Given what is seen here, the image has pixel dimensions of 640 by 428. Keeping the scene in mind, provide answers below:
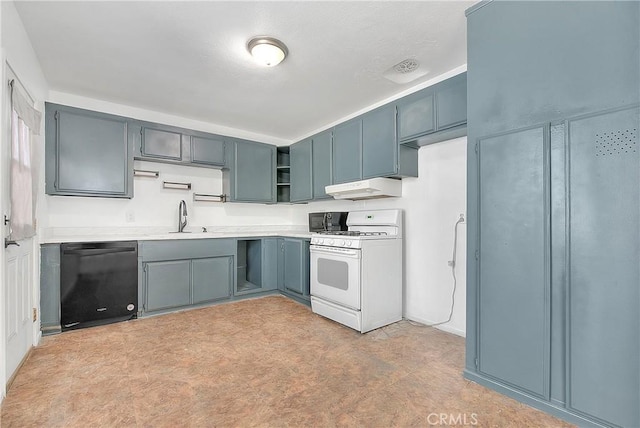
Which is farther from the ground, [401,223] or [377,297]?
[401,223]

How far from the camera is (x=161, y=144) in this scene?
3746 millimetres

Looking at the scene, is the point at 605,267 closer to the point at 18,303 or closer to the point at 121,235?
the point at 18,303

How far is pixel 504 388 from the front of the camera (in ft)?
5.99

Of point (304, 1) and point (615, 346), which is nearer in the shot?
point (615, 346)

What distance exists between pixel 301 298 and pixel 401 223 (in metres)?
1.66

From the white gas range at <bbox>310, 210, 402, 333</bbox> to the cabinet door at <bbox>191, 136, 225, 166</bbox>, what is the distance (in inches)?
73.8

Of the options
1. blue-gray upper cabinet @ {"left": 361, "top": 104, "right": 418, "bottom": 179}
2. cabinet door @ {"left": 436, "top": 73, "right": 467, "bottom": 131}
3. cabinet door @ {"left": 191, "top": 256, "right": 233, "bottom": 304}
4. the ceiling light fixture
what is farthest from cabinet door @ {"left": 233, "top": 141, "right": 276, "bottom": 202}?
cabinet door @ {"left": 436, "top": 73, "right": 467, "bottom": 131}

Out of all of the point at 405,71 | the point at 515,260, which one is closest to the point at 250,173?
the point at 405,71

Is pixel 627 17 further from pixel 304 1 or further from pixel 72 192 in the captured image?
pixel 72 192

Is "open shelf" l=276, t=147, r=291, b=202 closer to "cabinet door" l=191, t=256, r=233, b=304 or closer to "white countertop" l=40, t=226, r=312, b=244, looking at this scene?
"white countertop" l=40, t=226, r=312, b=244

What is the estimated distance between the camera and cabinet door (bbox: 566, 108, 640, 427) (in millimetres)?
1401

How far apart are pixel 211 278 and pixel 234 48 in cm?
265

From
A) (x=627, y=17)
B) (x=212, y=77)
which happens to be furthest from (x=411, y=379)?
(x=212, y=77)

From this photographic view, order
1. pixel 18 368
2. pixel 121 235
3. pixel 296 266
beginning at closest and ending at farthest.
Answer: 1. pixel 18 368
2. pixel 121 235
3. pixel 296 266
